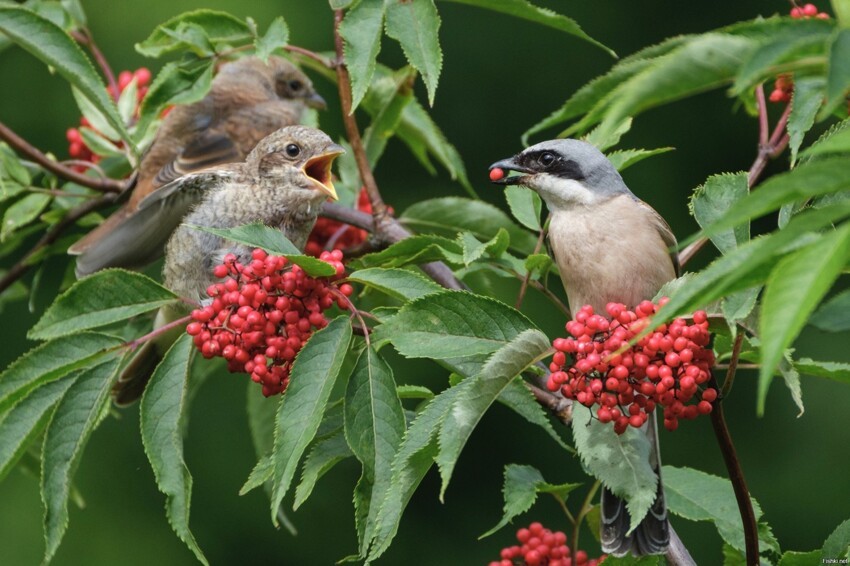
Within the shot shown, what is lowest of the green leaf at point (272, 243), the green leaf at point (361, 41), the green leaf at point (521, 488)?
the green leaf at point (521, 488)

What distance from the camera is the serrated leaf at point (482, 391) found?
172cm

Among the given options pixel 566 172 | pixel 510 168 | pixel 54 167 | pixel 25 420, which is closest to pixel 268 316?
pixel 25 420

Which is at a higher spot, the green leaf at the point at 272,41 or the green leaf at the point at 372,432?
the green leaf at the point at 272,41

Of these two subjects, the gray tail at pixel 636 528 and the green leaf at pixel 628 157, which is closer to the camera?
the gray tail at pixel 636 528

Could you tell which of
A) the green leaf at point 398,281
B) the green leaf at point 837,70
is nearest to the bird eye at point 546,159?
the green leaf at point 398,281

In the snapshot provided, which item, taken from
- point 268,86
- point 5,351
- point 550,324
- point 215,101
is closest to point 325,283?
point 215,101

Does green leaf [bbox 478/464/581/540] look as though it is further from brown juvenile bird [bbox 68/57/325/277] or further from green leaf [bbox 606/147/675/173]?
brown juvenile bird [bbox 68/57/325/277]

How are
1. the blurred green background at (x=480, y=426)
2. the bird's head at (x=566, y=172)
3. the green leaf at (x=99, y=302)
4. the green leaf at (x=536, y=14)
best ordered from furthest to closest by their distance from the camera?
the blurred green background at (x=480, y=426)
the bird's head at (x=566, y=172)
the green leaf at (x=536, y=14)
the green leaf at (x=99, y=302)

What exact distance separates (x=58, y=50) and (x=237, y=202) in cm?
82

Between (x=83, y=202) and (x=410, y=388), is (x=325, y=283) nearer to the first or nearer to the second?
(x=410, y=388)

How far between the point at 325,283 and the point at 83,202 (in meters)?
1.34

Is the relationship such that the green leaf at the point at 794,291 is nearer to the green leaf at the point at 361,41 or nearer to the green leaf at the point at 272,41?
the green leaf at the point at 361,41

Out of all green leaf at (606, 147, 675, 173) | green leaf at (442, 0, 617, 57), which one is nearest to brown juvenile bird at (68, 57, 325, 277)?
green leaf at (442, 0, 617, 57)

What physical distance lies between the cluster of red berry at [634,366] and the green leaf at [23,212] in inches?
67.5
